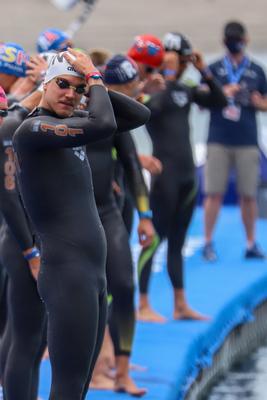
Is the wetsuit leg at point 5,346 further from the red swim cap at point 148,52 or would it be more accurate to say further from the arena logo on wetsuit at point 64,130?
the red swim cap at point 148,52

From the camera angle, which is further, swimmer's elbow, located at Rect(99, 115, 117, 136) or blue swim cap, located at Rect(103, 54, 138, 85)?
blue swim cap, located at Rect(103, 54, 138, 85)

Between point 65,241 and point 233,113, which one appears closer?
point 65,241

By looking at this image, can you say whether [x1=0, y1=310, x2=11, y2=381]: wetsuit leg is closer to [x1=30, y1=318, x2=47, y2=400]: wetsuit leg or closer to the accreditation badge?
[x1=30, y1=318, x2=47, y2=400]: wetsuit leg

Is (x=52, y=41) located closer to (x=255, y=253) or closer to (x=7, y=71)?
(x=7, y=71)

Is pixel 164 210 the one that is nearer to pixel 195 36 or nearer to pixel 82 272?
pixel 82 272

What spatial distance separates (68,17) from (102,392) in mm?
23429

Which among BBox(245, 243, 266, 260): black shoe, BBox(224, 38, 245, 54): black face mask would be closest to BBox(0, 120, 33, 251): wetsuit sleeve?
BBox(224, 38, 245, 54): black face mask

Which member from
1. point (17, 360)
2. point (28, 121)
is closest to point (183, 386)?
point (17, 360)

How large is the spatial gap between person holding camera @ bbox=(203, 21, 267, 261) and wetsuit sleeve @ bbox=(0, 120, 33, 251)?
4.91 m

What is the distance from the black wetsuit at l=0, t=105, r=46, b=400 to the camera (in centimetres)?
570

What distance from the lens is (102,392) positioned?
6.65 metres

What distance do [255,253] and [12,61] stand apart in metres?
4.67

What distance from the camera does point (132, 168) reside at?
6992mm

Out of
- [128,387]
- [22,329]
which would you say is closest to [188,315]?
[128,387]
